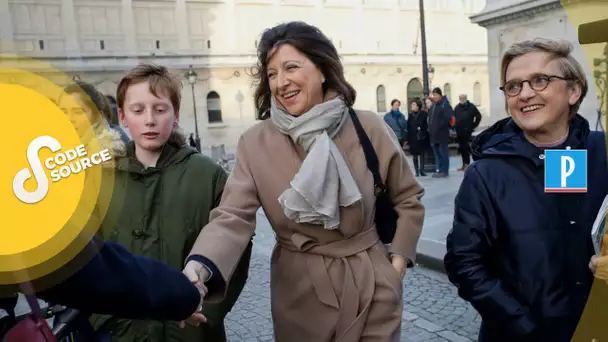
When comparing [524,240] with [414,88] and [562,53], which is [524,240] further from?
[414,88]

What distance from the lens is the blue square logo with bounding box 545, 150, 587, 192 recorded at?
1847 millimetres

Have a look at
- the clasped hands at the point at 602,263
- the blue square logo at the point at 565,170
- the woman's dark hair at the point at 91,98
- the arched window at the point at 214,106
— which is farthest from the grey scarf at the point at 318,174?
the arched window at the point at 214,106

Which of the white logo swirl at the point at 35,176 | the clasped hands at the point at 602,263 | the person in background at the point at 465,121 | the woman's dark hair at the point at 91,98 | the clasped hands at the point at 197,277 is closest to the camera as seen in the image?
the white logo swirl at the point at 35,176

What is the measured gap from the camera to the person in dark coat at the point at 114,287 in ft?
3.84

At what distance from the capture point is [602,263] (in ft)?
5.25

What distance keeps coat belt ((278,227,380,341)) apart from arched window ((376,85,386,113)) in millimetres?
39088

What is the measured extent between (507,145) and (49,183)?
158 cm

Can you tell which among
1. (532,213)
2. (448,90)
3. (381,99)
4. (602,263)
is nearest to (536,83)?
(532,213)

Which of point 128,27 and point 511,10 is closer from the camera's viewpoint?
point 511,10

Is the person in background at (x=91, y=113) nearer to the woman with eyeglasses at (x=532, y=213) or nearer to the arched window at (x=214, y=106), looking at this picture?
the woman with eyeglasses at (x=532, y=213)

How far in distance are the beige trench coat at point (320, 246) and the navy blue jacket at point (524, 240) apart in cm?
32

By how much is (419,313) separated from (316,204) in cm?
276

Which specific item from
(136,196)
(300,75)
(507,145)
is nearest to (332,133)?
(300,75)

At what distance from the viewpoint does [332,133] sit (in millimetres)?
2100
